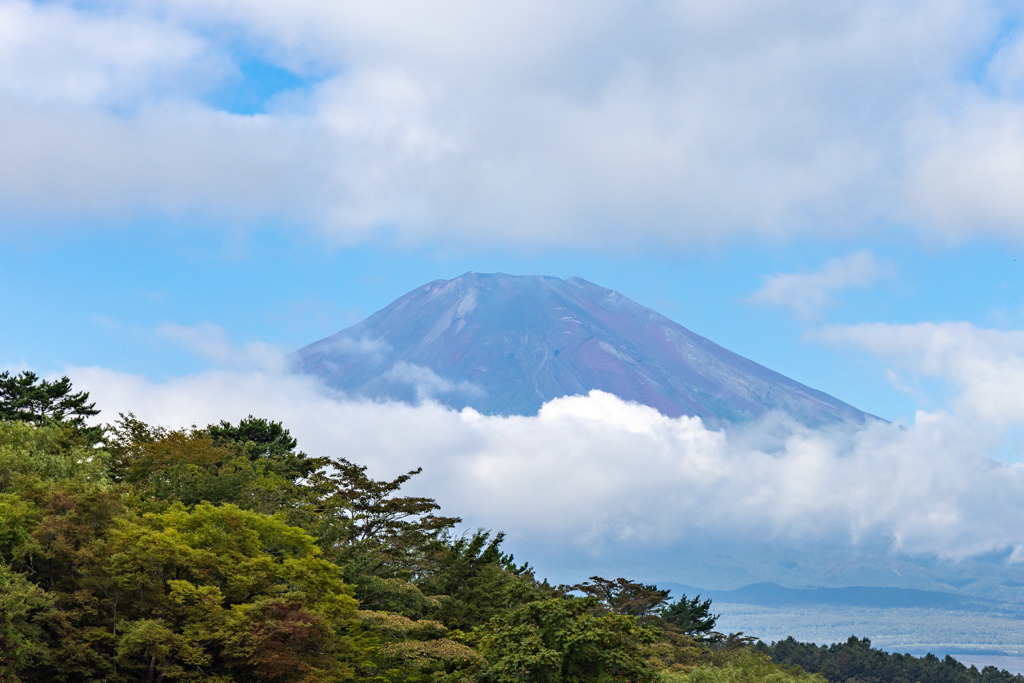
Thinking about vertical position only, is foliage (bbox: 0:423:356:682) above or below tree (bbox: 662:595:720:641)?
below

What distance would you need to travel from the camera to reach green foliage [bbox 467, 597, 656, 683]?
71.4 ft

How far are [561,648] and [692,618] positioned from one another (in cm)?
5262

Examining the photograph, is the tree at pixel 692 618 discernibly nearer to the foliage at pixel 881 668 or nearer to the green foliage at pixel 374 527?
the foliage at pixel 881 668

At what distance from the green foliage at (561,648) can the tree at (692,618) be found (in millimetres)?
46422

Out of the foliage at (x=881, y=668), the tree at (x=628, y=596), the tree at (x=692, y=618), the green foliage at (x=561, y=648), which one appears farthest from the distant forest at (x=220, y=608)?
the foliage at (x=881, y=668)

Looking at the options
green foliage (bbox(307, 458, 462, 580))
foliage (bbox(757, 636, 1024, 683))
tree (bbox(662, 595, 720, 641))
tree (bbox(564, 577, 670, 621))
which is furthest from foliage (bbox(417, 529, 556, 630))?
foliage (bbox(757, 636, 1024, 683))

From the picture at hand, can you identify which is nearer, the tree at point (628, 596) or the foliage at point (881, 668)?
the tree at point (628, 596)

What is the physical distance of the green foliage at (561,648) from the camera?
21750 millimetres

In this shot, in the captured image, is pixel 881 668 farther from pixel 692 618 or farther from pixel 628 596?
pixel 628 596

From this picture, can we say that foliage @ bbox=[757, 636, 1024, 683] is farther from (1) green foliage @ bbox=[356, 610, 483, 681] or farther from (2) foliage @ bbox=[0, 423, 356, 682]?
(2) foliage @ bbox=[0, 423, 356, 682]

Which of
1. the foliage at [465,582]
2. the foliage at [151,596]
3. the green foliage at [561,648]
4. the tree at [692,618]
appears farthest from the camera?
the tree at [692,618]

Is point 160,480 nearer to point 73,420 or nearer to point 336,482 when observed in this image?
point 336,482

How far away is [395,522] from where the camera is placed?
3972cm

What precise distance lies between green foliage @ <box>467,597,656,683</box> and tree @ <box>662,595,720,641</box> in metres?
46.4
